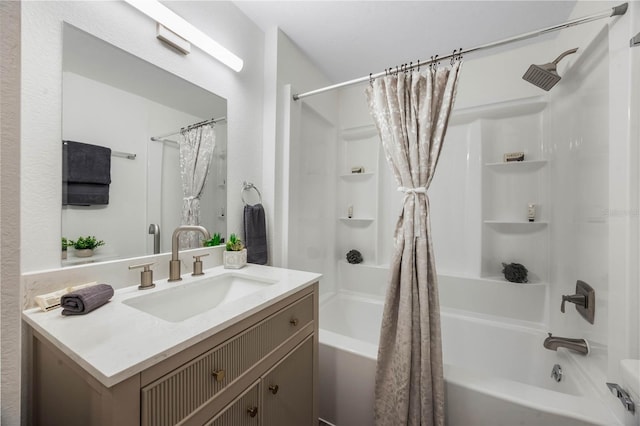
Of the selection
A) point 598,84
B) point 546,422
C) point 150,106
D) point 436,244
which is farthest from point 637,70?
point 150,106

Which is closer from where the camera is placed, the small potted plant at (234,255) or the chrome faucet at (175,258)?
the chrome faucet at (175,258)

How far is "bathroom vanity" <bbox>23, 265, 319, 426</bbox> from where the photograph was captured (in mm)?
534

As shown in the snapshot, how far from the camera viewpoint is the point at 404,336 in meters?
1.13

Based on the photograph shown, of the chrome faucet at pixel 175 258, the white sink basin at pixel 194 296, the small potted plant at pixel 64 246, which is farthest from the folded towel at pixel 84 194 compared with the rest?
A: the white sink basin at pixel 194 296

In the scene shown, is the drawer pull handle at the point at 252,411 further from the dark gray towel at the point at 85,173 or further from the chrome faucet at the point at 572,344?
the chrome faucet at the point at 572,344

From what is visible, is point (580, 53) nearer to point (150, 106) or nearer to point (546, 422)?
point (546, 422)

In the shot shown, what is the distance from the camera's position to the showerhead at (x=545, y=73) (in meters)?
1.34

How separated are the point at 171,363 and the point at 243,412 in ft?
1.14

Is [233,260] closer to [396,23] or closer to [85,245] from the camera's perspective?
[85,245]

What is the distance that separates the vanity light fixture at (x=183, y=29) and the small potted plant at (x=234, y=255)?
3.21 ft

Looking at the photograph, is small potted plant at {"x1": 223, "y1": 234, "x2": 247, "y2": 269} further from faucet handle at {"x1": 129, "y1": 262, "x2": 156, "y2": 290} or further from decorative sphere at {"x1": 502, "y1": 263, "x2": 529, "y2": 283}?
decorative sphere at {"x1": 502, "y1": 263, "x2": 529, "y2": 283}

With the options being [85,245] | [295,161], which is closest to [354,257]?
[295,161]

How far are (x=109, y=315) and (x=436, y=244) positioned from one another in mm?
2235

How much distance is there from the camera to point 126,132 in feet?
3.36
